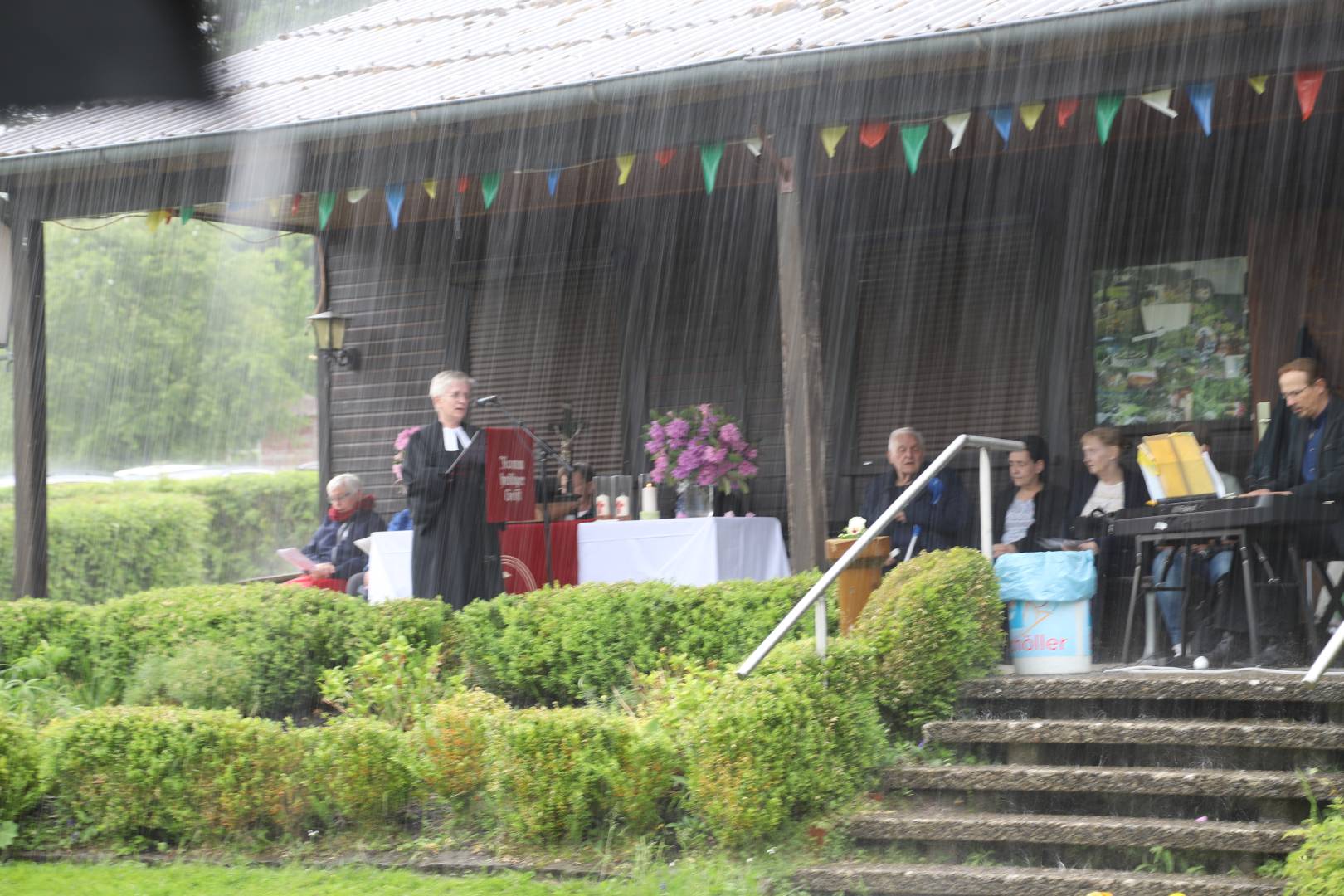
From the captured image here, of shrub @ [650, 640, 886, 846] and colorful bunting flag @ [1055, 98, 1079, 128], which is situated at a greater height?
colorful bunting flag @ [1055, 98, 1079, 128]

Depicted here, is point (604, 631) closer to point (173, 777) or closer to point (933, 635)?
point (933, 635)

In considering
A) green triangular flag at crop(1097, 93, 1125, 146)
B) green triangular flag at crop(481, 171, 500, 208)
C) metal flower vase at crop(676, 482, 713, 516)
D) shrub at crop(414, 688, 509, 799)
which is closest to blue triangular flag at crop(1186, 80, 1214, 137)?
green triangular flag at crop(1097, 93, 1125, 146)

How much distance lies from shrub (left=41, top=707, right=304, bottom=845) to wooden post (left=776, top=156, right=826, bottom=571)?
291 centimetres

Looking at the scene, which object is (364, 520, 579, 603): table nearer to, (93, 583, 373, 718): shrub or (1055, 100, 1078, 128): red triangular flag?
(93, 583, 373, 718): shrub

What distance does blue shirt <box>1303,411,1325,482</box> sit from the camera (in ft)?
23.3

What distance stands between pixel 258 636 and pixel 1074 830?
4537 mm

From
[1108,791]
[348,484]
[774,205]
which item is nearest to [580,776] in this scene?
[1108,791]

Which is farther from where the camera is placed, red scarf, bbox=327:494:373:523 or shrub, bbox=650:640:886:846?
red scarf, bbox=327:494:373:523

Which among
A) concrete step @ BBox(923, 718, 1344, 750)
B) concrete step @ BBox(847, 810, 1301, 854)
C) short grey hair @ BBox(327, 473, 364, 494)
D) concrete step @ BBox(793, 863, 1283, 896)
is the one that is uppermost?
short grey hair @ BBox(327, 473, 364, 494)

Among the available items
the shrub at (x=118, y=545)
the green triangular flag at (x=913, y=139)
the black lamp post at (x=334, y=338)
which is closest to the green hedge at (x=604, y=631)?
the green triangular flag at (x=913, y=139)

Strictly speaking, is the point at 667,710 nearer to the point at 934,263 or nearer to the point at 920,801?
the point at 920,801

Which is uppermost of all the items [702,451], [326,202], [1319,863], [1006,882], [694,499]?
[326,202]

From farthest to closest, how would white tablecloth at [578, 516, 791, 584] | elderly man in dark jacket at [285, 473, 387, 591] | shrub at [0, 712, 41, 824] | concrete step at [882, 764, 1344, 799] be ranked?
elderly man in dark jacket at [285, 473, 387, 591] < white tablecloth at [578, 516, 791, 584] < shrub at [0, 712, 41, 824] < concrete step at [882, 764, 1344, 799]

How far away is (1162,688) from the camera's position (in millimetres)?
6059
